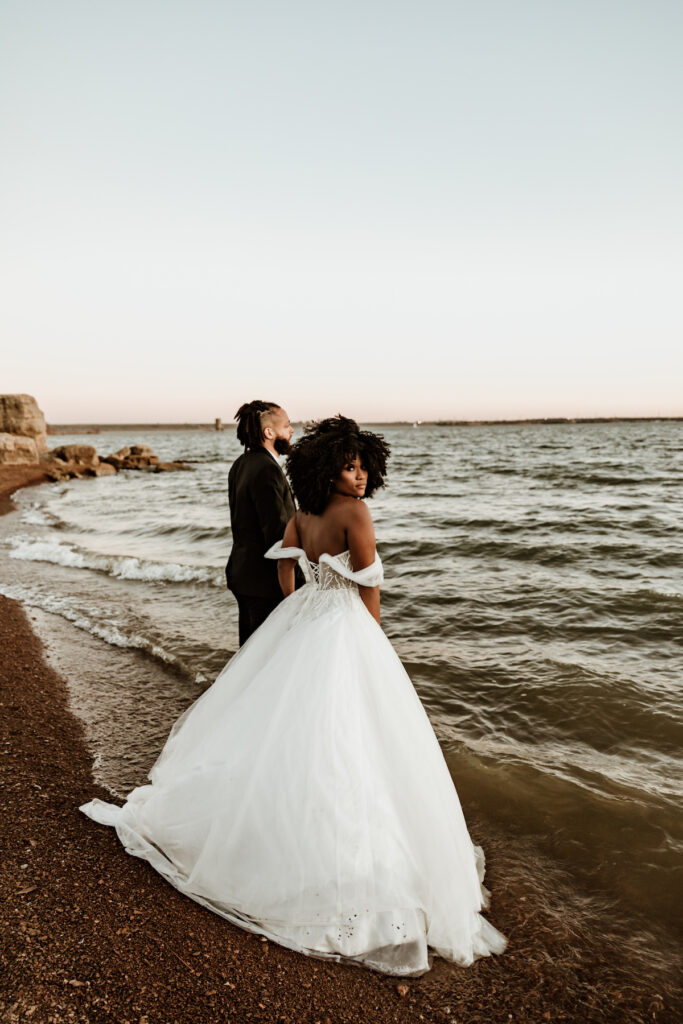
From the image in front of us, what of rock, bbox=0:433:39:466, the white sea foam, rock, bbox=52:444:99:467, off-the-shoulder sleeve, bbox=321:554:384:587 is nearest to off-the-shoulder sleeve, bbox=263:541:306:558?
off-the-shoulder sleeve, bbox=321:554:384:587

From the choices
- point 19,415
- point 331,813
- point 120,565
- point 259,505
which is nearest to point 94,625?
point 120,565

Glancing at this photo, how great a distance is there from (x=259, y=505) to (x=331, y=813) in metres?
1.97

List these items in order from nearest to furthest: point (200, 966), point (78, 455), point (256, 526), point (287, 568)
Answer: point (200, 966)
point (287, 568)
point (256, 526)
point (78, 455)

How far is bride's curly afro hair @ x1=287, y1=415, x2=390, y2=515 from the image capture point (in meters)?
2.97

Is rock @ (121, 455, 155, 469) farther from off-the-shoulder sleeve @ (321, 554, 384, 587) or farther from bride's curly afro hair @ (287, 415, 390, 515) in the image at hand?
off-the-shoulder sleeve @ (321, 554, 384, 587)

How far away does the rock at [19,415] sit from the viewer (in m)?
41.3

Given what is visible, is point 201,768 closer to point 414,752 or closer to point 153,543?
point 414,752

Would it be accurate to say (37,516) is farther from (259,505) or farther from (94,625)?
(259,505)

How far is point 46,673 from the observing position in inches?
243

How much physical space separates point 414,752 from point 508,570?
8.81 metres

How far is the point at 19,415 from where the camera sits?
41.6 meters

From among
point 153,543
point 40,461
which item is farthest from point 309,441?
point 40,461

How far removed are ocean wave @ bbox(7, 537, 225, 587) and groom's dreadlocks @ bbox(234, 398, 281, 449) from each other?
6.73m

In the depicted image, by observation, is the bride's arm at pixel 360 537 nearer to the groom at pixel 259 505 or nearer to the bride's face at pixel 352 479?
the bride's face at pixel 352 479
